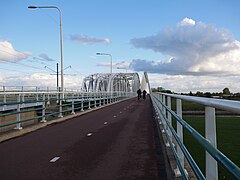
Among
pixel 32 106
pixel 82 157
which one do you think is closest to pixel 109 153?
pixel 82 157

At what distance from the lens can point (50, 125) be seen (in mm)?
13312

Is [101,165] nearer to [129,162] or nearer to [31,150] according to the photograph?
[129,162]

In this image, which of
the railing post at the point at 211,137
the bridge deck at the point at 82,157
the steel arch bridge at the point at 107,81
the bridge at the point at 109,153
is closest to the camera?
the railing post at the point at 211,137

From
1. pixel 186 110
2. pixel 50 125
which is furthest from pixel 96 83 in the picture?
pixel 50 125

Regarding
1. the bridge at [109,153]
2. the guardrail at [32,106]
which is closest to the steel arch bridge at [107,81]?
the guardrail at [32,106]

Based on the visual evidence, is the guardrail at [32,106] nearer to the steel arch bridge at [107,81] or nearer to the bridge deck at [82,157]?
the bridge deck at [82,157]

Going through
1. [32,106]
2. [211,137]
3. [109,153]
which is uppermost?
[211,137]

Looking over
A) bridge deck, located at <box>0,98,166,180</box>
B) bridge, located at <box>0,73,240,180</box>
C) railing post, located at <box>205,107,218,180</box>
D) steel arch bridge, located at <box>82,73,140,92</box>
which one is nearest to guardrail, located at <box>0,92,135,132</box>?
bridge, located at <box>0,73,240,180</box>

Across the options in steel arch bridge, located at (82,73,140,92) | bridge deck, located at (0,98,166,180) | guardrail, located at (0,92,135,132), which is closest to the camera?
bridge deck, located at (0,98,166,180)

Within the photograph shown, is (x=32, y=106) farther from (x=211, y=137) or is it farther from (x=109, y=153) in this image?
(x=211, y=137)

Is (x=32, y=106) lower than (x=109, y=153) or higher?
higher

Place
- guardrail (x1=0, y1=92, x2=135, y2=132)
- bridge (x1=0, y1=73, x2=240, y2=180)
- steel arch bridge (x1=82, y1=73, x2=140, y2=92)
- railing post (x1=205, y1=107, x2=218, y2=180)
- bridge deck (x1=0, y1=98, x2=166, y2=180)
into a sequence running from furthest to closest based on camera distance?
steel arch bridge (x1=82, y1=73, x2=140, y2=92) < guardrail (x1=0, y1=92, x2=135, y2=132) < bridge deck (x1=0, y1=98, x2=166, y2=180) < bridge (x1=0, y1=73, x2=240, y2=180) < railing post (x1=205, y1=107, x2=218, y2=180)

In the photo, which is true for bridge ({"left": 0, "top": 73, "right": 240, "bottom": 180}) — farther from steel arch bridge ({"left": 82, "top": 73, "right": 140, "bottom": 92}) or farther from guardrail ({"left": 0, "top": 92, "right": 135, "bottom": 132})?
steel arch bridge ({"left": 82, "top": 73, "right": 140, "bottom": 92})

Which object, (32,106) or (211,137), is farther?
(32,106)
